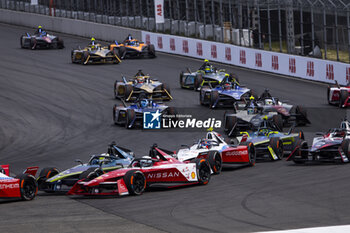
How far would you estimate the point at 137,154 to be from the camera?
2711 centimetres

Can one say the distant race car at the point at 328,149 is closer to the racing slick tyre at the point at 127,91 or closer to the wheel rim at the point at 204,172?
the wheel rim at the point at 204,172

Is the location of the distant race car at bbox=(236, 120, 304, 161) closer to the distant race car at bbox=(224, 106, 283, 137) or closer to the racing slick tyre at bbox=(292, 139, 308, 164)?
the racing slick tyre at bbox=(292, 139, 308, 164)

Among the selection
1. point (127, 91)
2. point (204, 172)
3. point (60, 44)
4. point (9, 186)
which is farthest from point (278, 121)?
point (60, 44)

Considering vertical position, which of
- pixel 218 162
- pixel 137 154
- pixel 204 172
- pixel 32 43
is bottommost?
pixel 137 154

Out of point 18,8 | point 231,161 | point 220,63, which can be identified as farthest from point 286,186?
point 18,8

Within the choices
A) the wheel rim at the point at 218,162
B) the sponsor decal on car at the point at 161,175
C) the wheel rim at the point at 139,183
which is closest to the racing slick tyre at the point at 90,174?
the wheel rim at the point at 139,183

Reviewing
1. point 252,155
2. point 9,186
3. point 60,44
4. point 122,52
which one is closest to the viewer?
point 9,186

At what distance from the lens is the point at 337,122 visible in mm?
31641

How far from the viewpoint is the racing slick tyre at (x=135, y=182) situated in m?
19.7

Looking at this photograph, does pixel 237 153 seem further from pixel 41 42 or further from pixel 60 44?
pixel 41 42

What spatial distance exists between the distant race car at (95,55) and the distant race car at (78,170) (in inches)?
1101

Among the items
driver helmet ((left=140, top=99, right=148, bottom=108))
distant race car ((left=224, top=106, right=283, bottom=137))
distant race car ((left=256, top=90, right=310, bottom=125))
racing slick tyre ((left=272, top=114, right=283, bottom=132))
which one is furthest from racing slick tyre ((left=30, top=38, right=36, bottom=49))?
racing slick tyre ((left=272, top=114, right=283, bottom=132))

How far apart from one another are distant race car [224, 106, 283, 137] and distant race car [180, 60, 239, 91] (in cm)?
887

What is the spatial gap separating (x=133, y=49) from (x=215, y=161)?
99.5ft
